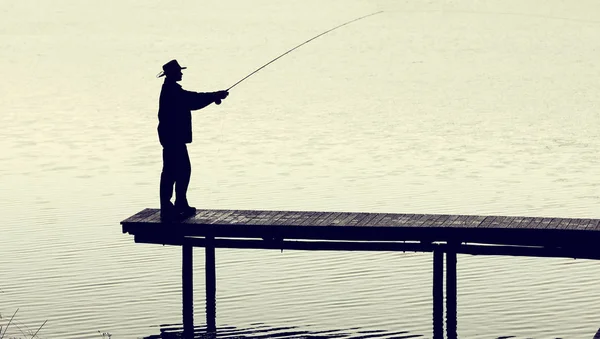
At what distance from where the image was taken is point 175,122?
1748 cm

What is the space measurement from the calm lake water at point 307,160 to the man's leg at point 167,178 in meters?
1.23

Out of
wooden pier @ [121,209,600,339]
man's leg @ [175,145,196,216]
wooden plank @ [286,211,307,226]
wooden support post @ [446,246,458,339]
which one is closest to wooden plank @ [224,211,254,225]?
wooden pier @ [121,209,600,339]

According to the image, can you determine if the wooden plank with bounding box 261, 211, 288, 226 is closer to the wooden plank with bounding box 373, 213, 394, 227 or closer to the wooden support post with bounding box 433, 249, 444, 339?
the wooden plank with bounding box 373, 213, 394, 227

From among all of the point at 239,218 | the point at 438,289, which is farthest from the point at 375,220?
Result: the point at 239,218

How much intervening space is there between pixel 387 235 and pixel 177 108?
9.06 feet

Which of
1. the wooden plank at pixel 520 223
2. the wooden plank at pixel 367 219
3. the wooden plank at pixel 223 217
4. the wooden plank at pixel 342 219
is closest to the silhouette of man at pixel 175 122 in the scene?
the wooden plank at pixel 223 217

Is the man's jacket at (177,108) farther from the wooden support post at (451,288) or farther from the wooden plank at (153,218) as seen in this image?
the wooden support post at (451,288)

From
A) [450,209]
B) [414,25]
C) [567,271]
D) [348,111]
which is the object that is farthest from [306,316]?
[414,25]

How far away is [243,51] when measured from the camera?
Answer: 67000 mm

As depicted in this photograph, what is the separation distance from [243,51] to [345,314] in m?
49.6

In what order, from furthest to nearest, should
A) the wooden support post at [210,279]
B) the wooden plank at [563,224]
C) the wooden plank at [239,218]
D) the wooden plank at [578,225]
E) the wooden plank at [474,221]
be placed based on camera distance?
the wooden support post at [210,279]
the wooden plank at [239,218]
the wooden plank at [474,221]
the wooden plank at [563,224]
the wooden plank at [578,225]

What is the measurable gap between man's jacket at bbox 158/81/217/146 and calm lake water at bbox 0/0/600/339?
217 centimetres

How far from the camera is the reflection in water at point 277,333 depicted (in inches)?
671

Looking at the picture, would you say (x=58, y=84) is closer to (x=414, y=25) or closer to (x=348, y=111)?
(x=348, y=111)
